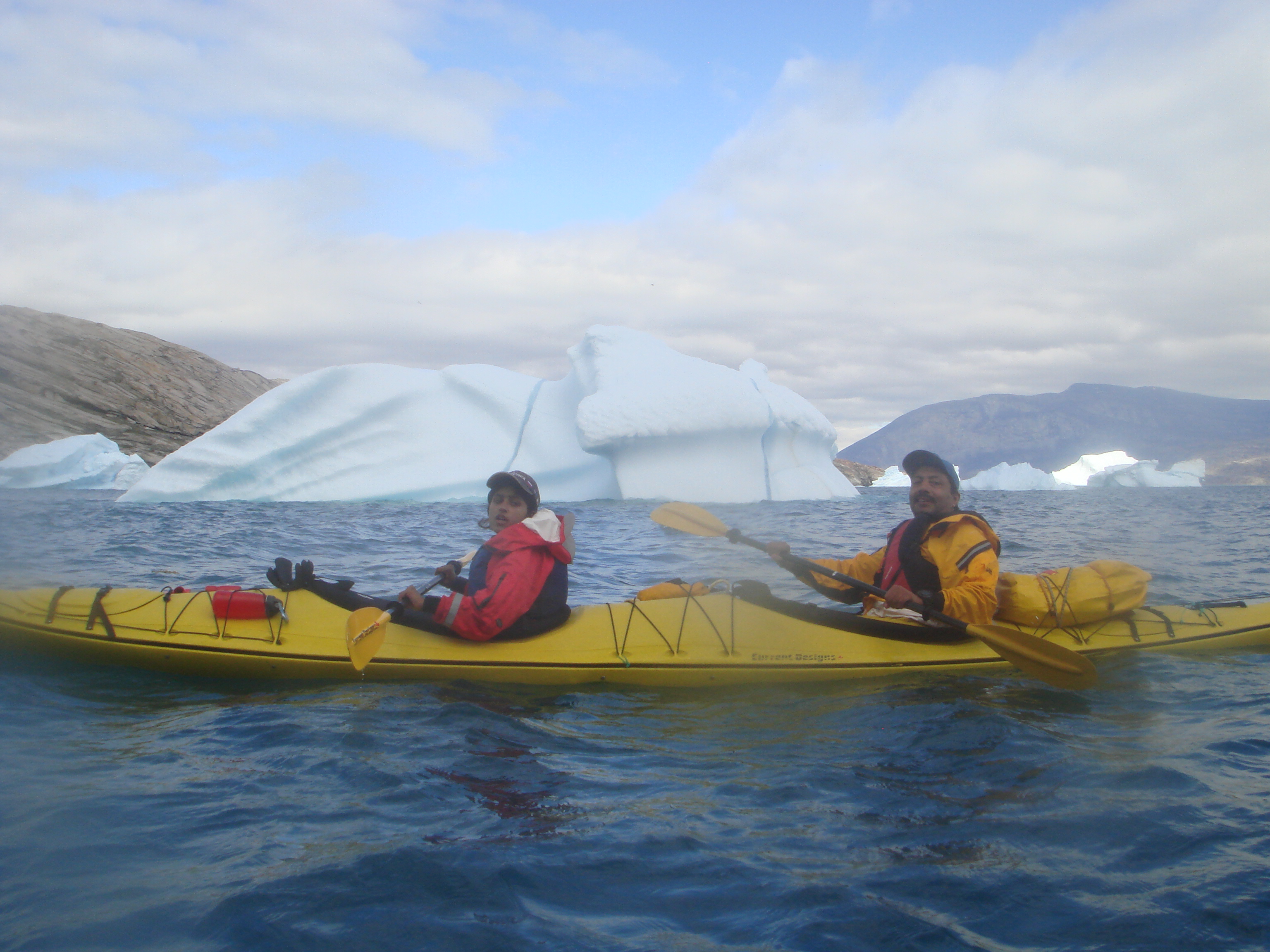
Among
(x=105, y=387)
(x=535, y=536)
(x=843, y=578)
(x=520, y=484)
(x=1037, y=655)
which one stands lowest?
(x=1037, y=655)

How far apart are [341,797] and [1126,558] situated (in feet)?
32.7

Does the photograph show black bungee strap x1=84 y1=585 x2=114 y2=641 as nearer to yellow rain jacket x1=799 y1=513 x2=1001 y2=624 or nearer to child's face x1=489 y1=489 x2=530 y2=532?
child's face x1=489 y1=489 x2=530 y2=532

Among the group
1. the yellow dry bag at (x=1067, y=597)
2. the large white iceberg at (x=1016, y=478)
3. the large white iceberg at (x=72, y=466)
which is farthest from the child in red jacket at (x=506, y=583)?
the large white iceberg at (x=1016, y=478)

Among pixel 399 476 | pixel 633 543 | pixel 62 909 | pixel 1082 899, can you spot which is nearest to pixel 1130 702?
pixel 1082 899

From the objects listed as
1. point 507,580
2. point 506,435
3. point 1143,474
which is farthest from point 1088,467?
point 507,580

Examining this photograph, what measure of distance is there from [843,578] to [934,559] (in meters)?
0.47

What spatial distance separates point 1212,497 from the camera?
33281 millimetres

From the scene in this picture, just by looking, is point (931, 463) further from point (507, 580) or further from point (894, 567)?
point (507, 580)

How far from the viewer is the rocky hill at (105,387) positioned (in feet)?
72.3

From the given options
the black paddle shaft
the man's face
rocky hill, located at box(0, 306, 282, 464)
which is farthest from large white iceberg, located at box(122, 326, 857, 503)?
the man's face

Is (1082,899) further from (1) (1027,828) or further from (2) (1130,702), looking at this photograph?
(2) (1130,702)

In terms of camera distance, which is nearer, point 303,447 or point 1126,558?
point 1126,558

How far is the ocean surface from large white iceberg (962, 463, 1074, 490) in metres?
31.0

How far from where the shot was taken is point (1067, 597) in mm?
4316
